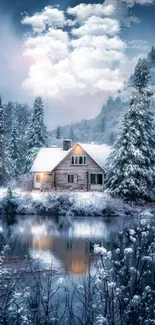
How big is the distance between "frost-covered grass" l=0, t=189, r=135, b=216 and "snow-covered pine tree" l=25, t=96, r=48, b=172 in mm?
26150

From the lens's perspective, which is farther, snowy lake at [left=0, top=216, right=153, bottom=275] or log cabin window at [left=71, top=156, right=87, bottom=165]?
log cabin window at [left=71, top=156, right=87, bottom=165]

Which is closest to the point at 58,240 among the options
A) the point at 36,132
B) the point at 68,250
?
the point at 68,250

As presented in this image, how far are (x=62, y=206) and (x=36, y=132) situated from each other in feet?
96.8

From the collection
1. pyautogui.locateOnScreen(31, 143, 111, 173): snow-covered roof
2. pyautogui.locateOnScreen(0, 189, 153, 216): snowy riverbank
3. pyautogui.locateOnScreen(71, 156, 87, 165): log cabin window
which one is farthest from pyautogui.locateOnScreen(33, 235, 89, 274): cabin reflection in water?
pyautogui.locateOnScreen(31, 143, 111, 173): snow-covered roof

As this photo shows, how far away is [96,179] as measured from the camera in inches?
2039

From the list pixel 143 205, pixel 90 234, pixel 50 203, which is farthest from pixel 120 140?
pixel 90 234

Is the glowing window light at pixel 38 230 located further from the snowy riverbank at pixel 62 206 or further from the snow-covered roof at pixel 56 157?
the snow-covered roof at pixel 56 157

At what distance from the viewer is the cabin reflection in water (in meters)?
17.7

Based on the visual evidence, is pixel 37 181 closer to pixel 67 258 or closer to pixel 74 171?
pixel 74 171

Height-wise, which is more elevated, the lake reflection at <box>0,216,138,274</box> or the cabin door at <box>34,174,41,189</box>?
the cabin door at <box>34,174,41,189</box>

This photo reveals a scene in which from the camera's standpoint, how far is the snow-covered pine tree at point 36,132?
65688mm

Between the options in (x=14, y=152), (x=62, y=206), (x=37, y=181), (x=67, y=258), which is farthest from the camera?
(x=14, y=152)

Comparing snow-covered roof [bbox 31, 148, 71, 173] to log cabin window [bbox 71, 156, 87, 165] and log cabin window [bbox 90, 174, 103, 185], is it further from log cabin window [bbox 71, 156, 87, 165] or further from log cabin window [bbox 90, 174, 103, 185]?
log cabin window [bbox 90, 174, 103, 185]

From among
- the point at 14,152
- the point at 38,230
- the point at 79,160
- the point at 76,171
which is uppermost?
the point at 14,152
